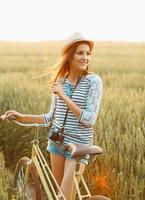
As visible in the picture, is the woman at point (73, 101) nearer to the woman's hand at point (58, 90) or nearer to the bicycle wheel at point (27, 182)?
the woman's hand at point (58, 90)

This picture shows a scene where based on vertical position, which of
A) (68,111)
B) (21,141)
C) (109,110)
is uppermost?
(68,111)

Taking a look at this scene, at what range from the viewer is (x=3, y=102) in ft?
24.0

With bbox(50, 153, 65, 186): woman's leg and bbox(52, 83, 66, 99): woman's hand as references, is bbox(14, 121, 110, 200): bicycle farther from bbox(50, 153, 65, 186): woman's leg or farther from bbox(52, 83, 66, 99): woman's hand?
bbox(52, 83, 66, 99): woman's hand

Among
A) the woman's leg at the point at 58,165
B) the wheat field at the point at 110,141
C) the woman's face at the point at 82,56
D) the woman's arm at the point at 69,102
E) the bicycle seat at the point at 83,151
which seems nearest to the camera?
the bicycle seat at the point at 83,151

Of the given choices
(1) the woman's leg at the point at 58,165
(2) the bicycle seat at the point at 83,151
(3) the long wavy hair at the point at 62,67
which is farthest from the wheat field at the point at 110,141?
(2) the bicycle seat at the point at 83,151

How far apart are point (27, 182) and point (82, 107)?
884 mm

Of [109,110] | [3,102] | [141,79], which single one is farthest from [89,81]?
[141,79]

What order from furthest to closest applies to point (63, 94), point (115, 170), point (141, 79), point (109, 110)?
point (141, 79) < point (109, 110) < point (115, 170) < point (63, 94)

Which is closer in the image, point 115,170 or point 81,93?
point 81,93

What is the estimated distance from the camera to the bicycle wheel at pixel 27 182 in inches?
148

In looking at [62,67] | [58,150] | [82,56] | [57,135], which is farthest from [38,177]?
[82,56]

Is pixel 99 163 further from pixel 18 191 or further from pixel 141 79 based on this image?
pixel 141 79

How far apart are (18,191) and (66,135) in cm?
97

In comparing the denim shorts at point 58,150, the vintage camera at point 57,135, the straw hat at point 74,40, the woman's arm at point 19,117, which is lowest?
the denim shorts at point 58,150
